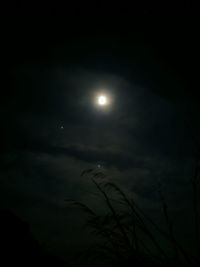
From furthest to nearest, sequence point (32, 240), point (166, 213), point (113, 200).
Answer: point (32, 240), point (113, 200), point (166, 213)

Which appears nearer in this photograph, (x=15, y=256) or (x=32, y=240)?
(x=15, y=256)

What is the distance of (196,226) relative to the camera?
265cm

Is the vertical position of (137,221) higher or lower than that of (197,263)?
higher

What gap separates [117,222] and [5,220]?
1620 inches

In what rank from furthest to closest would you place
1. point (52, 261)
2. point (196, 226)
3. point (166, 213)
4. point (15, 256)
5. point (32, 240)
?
point (52, 261) < point (32, 240) < point (15, 256) < point (166, 213) < point (196, 226)

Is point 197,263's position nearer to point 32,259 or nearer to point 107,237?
point 107,237

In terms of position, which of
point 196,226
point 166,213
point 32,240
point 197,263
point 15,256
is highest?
point 32,240

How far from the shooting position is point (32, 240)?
1784 inches

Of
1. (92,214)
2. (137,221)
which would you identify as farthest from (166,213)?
(92,214)

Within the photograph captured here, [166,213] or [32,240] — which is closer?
[166,213]

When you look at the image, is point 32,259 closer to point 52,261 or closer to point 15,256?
point 15,256

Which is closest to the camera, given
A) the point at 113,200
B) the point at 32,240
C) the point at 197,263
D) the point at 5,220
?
the point at 197,263

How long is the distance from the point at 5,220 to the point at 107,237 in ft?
135

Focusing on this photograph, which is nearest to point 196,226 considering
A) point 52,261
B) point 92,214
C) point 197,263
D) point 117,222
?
point 197,263
